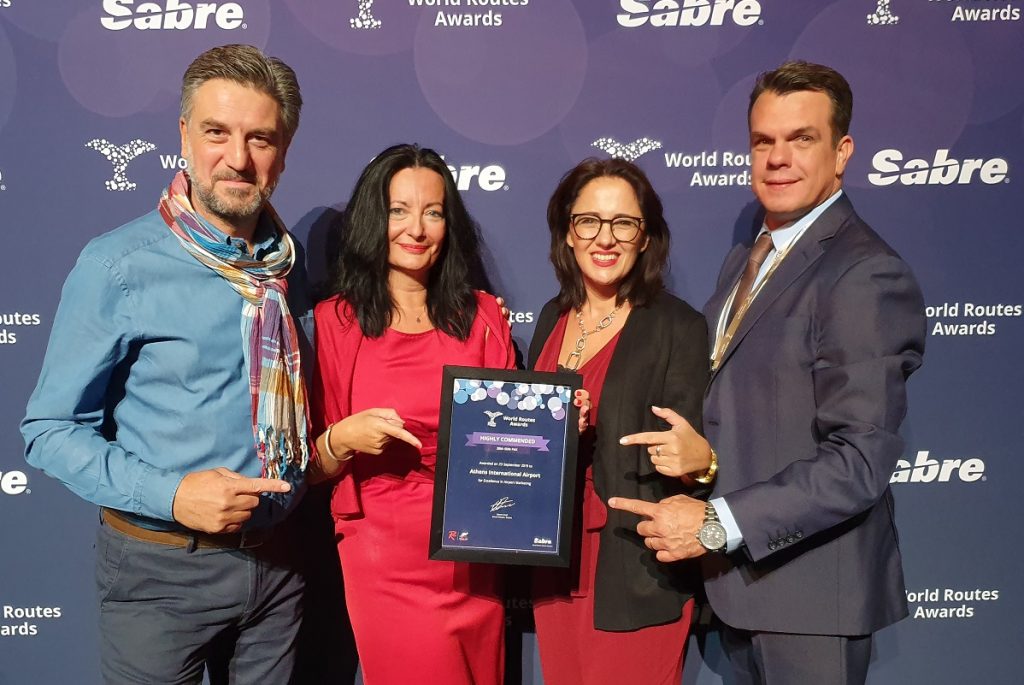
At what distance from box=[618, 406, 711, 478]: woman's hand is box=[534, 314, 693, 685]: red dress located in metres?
0.22

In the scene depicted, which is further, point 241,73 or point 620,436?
point 620,436

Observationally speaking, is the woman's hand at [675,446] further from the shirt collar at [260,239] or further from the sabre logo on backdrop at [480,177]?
the sabre logo on backdrop at [480,177]

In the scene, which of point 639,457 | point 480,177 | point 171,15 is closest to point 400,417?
point 639,457

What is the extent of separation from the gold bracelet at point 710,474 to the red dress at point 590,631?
28cm

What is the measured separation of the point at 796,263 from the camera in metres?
2.16

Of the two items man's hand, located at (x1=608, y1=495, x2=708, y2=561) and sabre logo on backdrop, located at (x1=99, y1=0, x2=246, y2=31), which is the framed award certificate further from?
sabre logo on backdrop, located at (x1=99, y1=0, x2=246, y2=31)

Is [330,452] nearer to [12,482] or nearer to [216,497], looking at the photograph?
[216,497]

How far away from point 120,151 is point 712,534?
7.76 feet

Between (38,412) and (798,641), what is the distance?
203cm

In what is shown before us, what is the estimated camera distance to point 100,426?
Answer: 7.18 feet

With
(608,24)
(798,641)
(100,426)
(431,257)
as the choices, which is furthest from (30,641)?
(608,24)

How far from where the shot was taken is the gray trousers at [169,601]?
7.13ft

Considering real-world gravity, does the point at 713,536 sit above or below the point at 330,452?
below
